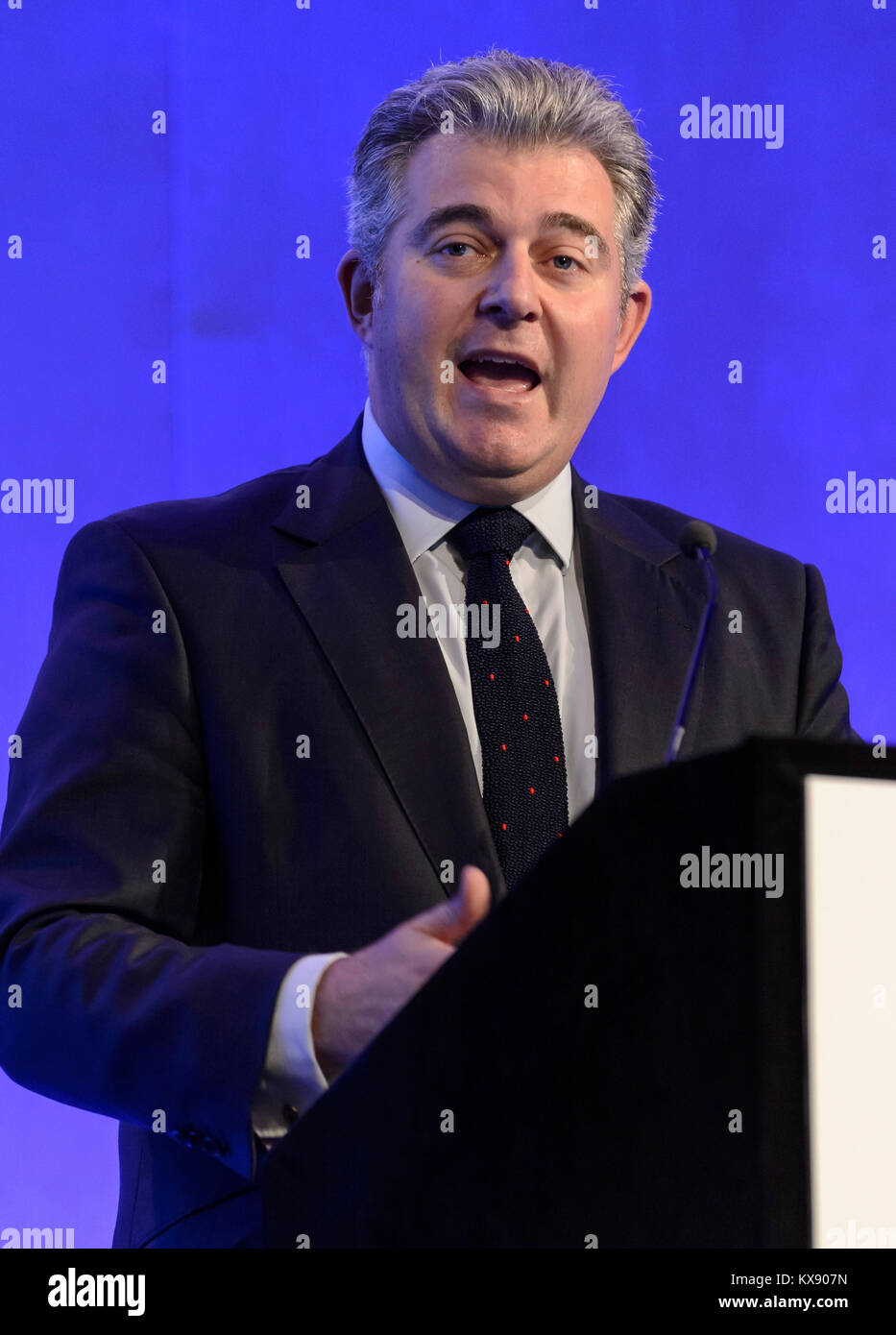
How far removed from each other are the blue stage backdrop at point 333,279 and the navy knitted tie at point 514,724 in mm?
954

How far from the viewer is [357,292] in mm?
1982

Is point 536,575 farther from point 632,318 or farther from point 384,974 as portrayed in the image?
point 384,974

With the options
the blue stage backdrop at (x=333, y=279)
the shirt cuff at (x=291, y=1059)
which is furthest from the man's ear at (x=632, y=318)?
the shirt cuff at (x=291, y=1059)

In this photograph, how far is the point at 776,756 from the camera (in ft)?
2.42

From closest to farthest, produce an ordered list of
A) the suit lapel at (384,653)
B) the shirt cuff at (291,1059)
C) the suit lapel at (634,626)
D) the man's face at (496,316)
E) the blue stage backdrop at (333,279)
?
the shirt cuff at (291,1059) < the suit lapel at (384,653) < the suit lapel at (634,626) < the man's face at (496,316) < the blue stage backdrop at (333,279)

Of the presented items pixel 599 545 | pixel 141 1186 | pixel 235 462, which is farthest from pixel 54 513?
pixel 141 1186

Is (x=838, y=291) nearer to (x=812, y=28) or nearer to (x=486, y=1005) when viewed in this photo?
(x=812, y=28)

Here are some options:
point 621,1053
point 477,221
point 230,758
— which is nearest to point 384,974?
point 621,1053

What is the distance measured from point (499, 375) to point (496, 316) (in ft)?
Answer: 0.23

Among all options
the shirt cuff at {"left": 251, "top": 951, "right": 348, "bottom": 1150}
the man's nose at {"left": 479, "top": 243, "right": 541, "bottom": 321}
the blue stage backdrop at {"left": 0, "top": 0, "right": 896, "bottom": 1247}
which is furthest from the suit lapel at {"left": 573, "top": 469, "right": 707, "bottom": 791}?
the blue stage backdrop at {"left": 0, "top": 0, "right": 896, "bottom": 1247}

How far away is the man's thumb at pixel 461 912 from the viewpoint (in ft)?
3.16

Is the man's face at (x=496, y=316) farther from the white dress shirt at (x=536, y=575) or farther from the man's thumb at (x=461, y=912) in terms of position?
the man's thumb at (x=461, y=912)

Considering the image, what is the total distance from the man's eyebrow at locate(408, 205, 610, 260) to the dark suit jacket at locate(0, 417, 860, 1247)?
32 cm

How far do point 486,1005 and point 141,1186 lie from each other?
2.84 feet
